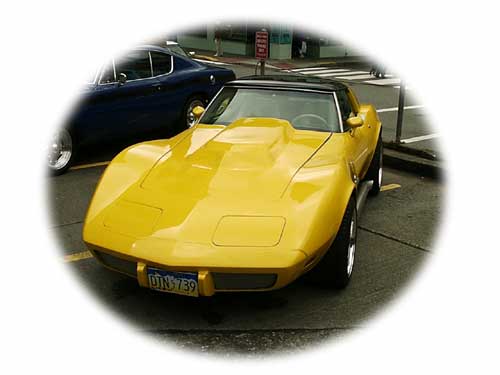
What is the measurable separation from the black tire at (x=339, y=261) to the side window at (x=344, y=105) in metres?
1.27

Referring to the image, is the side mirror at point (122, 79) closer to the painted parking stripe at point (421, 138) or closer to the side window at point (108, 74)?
the side window at point (108, 74)

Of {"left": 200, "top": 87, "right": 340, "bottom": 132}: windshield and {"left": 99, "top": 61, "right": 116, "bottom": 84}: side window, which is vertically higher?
{"left": 200, "top": 87, "right": 340, "bottom": 132}: windshield

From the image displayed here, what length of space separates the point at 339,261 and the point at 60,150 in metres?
4.28

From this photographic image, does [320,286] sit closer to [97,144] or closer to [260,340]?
[260,340]

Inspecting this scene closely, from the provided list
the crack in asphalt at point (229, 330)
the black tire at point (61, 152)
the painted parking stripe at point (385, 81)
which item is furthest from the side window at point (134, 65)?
the painted parking stripe at point (385, 81)

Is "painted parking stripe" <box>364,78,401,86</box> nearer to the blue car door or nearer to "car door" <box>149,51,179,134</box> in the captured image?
"car door" <box>149,51,179,134</box>

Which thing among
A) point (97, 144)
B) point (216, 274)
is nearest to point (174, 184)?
point (216, 274)

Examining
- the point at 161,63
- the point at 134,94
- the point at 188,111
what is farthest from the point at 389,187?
the point at 161,63

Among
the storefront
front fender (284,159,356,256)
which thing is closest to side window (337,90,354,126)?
front fender (284,159,356,256)

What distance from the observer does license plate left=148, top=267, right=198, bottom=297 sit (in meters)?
3.28

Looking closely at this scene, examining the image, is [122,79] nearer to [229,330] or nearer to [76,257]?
[76,257]

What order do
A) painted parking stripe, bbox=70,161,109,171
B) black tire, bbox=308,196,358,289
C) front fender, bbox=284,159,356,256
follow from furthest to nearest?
1. painted parking stripe, bbox=70,161,109,171
2. black tire, bbox=308,196,358,289
3. front fender, bbox=284,159,356,256

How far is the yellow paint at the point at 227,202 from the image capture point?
3.29 m

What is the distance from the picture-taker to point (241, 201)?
3.65 m
